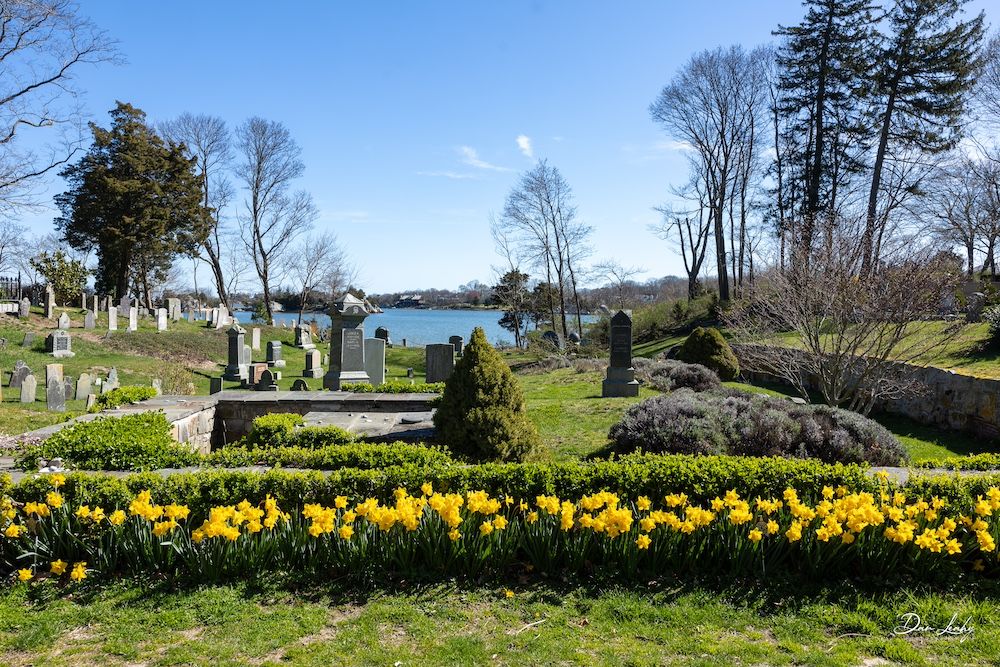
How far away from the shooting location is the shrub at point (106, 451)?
6023 millimetres

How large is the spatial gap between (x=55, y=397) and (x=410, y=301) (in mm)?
90404

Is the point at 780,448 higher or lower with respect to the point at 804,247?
lower

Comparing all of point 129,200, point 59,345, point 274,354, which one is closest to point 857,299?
point 274,354

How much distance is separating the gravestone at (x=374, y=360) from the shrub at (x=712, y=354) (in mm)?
8627

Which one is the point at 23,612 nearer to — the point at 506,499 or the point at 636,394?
the point at 506,499

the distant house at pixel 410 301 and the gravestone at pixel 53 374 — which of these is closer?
the gravestone at pixel 53 374

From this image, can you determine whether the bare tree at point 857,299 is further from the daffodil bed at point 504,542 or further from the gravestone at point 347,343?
the gravestone at point 347,343

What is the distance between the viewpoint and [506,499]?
15.8ft

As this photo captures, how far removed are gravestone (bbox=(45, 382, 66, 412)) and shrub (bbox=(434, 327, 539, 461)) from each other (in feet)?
37.4

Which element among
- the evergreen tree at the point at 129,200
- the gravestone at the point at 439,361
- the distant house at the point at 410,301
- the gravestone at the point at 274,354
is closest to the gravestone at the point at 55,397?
the gravestone at the point at 439,361

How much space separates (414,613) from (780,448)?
229 inches

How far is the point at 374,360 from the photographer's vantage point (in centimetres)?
1655

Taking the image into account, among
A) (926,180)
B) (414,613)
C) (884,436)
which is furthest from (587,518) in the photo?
(926,180)

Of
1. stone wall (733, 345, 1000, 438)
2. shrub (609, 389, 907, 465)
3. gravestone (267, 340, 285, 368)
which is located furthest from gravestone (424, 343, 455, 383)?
gravestone (267, 340, 285, 368)
